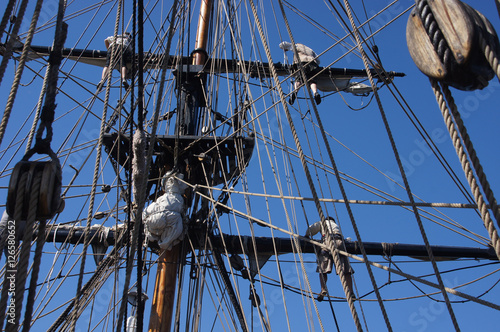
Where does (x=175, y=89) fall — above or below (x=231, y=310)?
above

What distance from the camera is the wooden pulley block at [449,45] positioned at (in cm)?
152

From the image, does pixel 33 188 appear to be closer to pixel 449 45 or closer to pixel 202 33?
pixel 449 45

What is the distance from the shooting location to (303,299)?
4.83 m

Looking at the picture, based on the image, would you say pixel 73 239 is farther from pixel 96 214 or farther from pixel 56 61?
pixel 56 61

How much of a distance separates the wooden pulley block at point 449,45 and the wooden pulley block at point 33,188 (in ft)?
4.49

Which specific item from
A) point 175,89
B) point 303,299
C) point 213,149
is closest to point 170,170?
point 213,149

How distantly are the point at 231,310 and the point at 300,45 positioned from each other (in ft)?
14.8

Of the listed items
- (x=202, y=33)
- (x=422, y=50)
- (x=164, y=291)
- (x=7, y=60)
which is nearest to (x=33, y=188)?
(x=7, y=60)

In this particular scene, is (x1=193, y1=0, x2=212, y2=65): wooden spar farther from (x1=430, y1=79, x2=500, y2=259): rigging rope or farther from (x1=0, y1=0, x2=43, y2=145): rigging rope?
(x1=430, y1=79, x2=500, y2=259): rigging rope

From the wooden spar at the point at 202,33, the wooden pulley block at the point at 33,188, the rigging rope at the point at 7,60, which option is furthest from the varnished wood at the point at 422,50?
the wooden spar at the point at 202,33

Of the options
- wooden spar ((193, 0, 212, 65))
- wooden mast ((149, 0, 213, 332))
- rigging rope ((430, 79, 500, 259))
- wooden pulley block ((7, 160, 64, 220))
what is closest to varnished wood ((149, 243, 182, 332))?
wooden mast ((149, 0, 213, 332))

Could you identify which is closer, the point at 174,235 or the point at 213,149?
the point at 174,235

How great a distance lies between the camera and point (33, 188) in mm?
1897

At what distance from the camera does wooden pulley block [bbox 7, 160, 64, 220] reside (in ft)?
6.21
